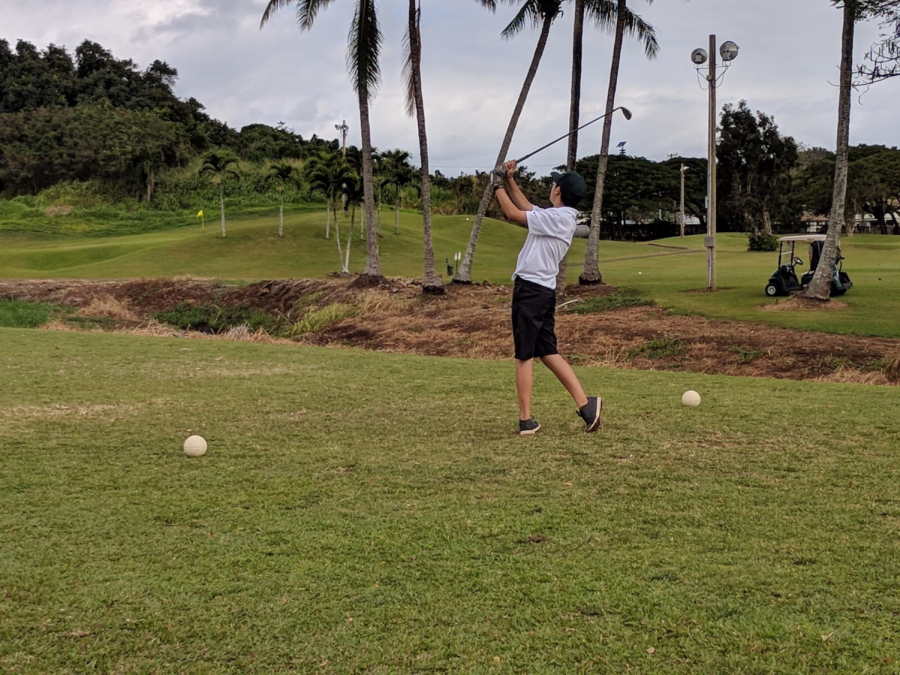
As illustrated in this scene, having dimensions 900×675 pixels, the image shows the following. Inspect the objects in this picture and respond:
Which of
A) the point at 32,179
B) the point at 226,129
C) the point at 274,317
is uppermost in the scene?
the point at 226,129

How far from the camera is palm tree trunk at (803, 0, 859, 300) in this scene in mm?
18922

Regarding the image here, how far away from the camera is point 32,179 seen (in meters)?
79.5

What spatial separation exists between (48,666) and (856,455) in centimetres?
568

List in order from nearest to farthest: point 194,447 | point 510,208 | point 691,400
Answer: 1. point 194,447
2. point 510,208
3. point 691,400

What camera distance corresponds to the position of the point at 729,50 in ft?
73.8

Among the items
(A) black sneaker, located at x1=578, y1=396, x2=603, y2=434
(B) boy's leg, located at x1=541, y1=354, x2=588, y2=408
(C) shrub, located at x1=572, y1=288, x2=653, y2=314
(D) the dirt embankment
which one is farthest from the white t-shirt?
(C) shrub, located at x1=572, y1=288, x2=653, y2=314

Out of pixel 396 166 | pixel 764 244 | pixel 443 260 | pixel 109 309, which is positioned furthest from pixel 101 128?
pixel 764 244

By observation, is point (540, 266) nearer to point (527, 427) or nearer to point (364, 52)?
point (527, 427)

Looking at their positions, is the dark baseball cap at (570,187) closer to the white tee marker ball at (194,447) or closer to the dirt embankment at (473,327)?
the white tee marker ball at (194,447)

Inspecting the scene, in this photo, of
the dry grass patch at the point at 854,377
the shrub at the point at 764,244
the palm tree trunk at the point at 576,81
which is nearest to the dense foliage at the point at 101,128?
the shrub at the point at 764,244

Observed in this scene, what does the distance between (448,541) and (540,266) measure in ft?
10.1

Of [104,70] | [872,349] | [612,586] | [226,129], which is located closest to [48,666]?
[612,586]

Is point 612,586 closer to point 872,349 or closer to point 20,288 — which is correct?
point 872,349

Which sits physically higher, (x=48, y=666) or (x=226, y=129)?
(x=226, y=129)
